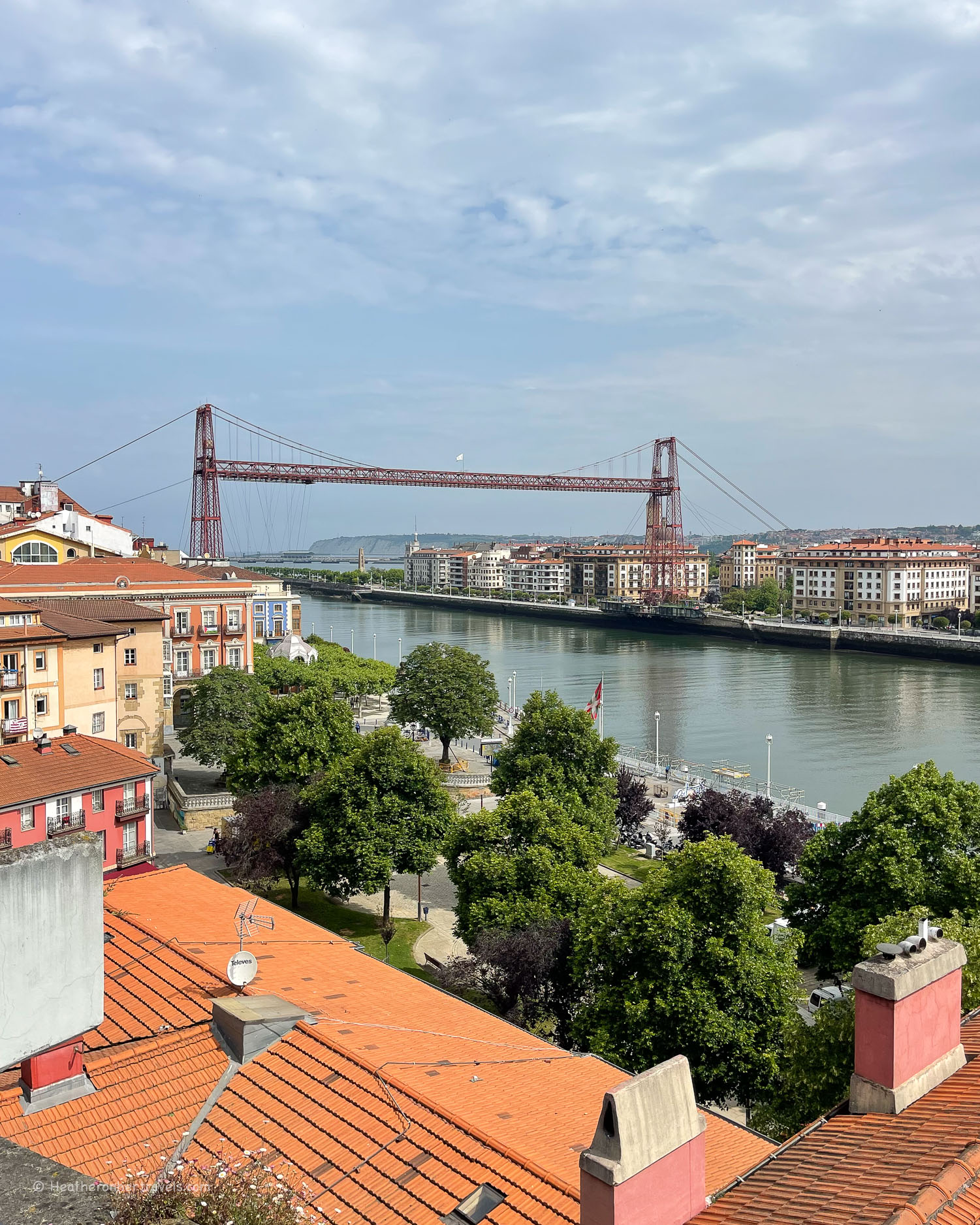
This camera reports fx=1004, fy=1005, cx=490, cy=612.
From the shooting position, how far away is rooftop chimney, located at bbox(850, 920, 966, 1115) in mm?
3232

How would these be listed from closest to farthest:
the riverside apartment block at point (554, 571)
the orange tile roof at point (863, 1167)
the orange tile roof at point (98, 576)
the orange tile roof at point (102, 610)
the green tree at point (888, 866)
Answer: the orange tile roof at point (863, 1167)
the green tree at point (888, 866)
the orange tile roof at point (102, 610)
the orange tile roof at point (98, 576)
the riverside apartment block at point (554, 571)

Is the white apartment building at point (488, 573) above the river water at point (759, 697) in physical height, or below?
above

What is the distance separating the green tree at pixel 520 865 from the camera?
31.6ft

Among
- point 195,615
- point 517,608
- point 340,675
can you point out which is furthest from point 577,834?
point 517,608

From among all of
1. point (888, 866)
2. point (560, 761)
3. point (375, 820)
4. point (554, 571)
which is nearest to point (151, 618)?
point (560, 761)

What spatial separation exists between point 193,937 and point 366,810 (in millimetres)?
5313

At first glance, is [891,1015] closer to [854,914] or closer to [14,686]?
[854,914]

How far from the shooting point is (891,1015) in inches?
127

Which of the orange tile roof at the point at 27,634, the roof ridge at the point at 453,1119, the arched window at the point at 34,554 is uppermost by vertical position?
the arched window at the point at 34,554

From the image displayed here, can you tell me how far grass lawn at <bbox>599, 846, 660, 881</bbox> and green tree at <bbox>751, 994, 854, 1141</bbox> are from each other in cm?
763

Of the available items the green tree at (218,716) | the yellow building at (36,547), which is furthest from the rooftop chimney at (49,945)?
the yellow building at (36,547)

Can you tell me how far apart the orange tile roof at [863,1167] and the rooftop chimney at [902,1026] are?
5cm

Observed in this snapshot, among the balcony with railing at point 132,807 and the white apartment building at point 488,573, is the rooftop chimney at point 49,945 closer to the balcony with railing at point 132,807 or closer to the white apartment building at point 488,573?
the balcony with railing at point 132,807

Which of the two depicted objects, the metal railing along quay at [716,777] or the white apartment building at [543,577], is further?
the white apartment building at [543,577]
